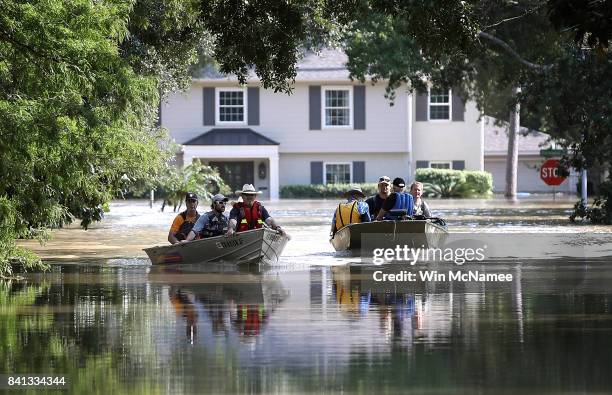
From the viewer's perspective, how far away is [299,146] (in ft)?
226

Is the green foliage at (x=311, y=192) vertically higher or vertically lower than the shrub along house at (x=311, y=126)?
lower

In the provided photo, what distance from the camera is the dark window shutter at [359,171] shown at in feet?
228

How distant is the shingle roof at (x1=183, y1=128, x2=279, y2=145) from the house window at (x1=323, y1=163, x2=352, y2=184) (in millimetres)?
3527

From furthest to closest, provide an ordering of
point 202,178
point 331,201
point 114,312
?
1. point 331,201
2. point 202,178
3. point 114,312

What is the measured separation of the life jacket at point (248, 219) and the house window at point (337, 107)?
43.7 metres

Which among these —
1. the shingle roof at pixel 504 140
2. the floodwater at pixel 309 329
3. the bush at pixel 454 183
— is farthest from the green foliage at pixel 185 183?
the shingle roof at pixel 504 140

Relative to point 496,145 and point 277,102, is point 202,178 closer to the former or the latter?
point 277,102

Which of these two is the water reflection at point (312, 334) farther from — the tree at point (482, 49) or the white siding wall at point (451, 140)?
the white siding wall at point (451, 140)

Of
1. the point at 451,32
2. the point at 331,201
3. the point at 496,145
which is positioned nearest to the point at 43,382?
the point at 451,32

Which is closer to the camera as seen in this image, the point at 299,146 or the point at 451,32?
the point at 451,32

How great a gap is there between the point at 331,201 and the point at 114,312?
4911cm

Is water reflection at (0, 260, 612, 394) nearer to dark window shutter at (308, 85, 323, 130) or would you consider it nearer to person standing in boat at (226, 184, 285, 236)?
person standing in boat at (226, 184, 285, 236)

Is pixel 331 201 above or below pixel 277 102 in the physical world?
below

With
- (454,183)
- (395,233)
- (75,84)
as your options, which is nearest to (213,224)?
(395,233)
